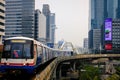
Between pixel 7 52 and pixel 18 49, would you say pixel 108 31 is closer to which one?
pixel 18 49

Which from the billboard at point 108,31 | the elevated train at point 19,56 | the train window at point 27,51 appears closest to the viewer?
the elevated train at point 19,56

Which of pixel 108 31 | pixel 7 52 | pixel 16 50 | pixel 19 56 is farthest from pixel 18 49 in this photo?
pixel 108 31

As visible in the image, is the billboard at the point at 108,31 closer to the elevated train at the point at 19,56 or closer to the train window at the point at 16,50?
the elevated train at the point at 19,56

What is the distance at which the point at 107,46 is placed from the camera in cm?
17462

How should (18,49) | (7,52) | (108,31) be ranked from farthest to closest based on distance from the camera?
(108,31), (18,49), (7,52)

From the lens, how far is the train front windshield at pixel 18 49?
2761 centimetres

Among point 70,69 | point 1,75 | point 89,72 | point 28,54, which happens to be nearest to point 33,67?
point 28,54

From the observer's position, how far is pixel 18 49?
27891mm

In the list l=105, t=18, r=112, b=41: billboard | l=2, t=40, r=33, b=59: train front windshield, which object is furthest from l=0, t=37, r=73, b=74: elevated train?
l=105, t=18, r=112, b=41: billboard

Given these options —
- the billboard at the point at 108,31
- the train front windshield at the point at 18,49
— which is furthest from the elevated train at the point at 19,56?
the billboard at the point at 108,31

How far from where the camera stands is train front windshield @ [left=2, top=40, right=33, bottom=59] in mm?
27609

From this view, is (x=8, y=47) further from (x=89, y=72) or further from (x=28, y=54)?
(x=89, y=72)

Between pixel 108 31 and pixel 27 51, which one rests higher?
pixel 108 31

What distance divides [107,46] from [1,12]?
72680 millimetres
